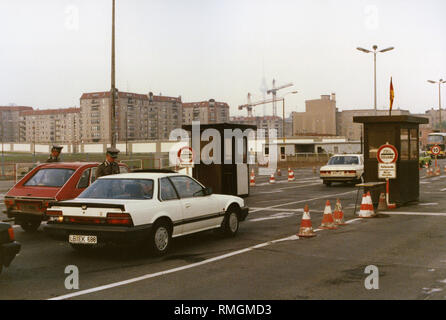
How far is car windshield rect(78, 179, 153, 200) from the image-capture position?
31.1 feet

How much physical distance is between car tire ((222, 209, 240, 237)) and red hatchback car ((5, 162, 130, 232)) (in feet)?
11.0

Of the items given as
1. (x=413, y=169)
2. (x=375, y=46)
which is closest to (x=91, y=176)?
(x=413, y=169)

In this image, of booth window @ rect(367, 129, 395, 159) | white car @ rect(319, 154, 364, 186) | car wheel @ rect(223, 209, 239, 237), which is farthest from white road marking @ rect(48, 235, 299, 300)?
white car @ rect(319, 154, 364, 186)

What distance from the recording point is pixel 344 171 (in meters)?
26.6

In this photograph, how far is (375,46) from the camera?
46188 mm

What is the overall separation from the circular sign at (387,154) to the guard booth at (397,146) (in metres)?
0.63

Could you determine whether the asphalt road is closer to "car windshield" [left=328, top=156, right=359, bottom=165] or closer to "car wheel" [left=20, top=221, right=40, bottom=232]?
"car wheel" [left=20, top=221, right=40, bottom=232]

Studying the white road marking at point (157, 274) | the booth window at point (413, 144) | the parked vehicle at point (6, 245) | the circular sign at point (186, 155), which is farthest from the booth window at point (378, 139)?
the parked vehicle at point (6, 245)

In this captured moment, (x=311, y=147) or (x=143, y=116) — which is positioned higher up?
(x=143, y=116)

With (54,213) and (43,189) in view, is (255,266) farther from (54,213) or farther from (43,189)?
(43,189)

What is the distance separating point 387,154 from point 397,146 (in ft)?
2.41

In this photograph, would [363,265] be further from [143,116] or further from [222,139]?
[143,116]

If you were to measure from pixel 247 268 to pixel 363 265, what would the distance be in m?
1.85

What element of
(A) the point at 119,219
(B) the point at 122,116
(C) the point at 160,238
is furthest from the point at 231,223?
(B) the point at 122,116
